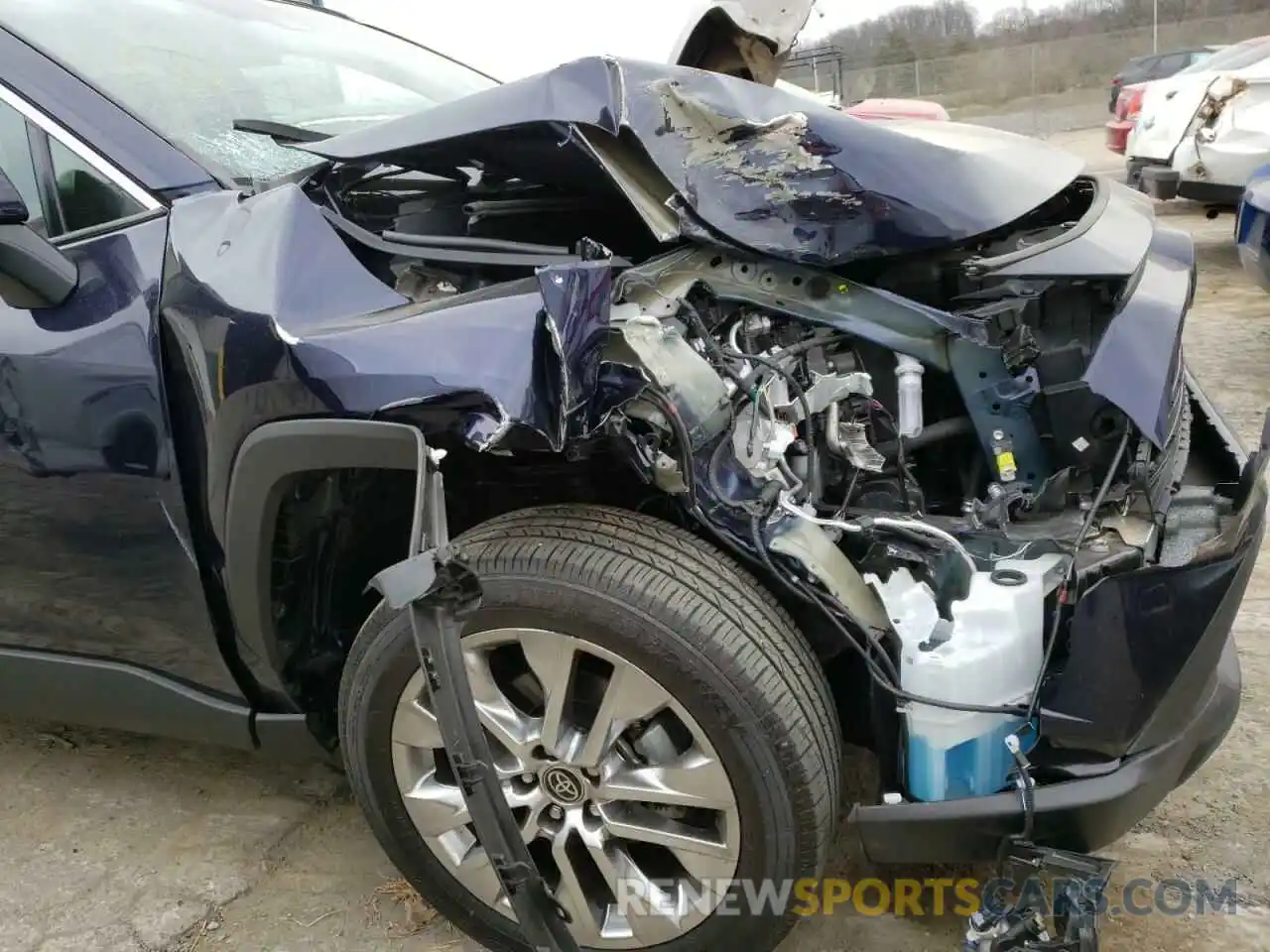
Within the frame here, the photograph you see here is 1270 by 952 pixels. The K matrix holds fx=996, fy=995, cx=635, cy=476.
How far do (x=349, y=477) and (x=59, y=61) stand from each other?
1079mm

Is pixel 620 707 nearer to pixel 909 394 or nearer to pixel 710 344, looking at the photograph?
pixel 710 344

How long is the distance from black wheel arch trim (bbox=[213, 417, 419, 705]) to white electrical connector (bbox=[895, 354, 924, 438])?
Result: 912 mm

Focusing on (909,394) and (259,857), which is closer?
(909,394)

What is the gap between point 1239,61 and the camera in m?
6.86

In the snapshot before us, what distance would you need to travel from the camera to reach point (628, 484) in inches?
77.0

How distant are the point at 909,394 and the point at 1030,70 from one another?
3096 centimetres

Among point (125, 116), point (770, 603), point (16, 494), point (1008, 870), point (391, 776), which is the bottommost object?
point (1008, 870)

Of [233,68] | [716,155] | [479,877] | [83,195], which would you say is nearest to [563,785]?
[479,877]

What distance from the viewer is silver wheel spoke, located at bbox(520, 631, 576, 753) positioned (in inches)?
65.5

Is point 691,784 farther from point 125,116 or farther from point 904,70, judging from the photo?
point 904,70

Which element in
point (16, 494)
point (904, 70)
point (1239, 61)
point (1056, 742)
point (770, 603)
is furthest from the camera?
point (904, 70)

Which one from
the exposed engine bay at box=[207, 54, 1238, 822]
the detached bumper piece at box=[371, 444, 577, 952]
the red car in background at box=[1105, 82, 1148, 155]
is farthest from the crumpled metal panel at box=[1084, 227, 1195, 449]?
the red car in background at box=[1105, 82, 1148, 155]

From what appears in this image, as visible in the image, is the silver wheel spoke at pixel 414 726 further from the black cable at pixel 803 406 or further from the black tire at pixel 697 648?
the black cable at pixel 803 406

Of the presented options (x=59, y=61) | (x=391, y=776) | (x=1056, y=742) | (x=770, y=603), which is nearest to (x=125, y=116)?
(x=59, y=61)
